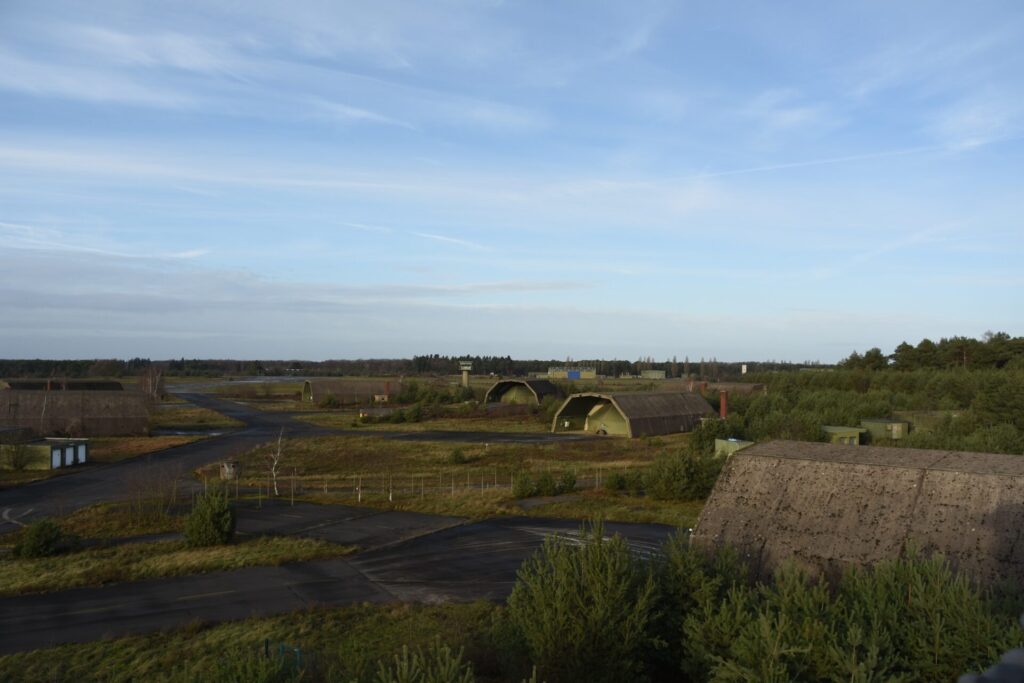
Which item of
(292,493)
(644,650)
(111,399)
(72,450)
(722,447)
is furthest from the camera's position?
(111,399)

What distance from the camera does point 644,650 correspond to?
1161cm

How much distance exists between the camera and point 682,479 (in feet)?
110

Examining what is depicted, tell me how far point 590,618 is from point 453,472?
33081 mm

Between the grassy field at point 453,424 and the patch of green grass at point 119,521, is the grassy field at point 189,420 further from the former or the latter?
the patch of green grass at point 119,521

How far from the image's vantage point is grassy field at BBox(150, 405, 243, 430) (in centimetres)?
6856

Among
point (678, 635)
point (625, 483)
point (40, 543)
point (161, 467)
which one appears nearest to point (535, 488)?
point (625, 483)

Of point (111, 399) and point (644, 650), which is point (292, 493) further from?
point (111, 399)

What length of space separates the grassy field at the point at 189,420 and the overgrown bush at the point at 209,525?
4410cm

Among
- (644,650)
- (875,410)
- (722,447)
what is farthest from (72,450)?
(875,410)

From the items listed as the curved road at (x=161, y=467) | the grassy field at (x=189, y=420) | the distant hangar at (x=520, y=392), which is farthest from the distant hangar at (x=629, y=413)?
the grassy field at (x=189, y=420)

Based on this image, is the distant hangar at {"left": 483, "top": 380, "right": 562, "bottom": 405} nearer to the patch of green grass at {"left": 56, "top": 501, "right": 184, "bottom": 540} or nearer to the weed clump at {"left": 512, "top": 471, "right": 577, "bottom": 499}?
the weed clump at {"left": 512, "top": 471, "right": 577, "bottom": 499}

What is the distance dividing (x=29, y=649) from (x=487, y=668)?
998 cm

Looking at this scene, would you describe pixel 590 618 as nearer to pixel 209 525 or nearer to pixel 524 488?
pixel 209 525

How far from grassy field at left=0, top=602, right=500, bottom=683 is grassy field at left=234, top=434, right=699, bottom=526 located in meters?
8.49
